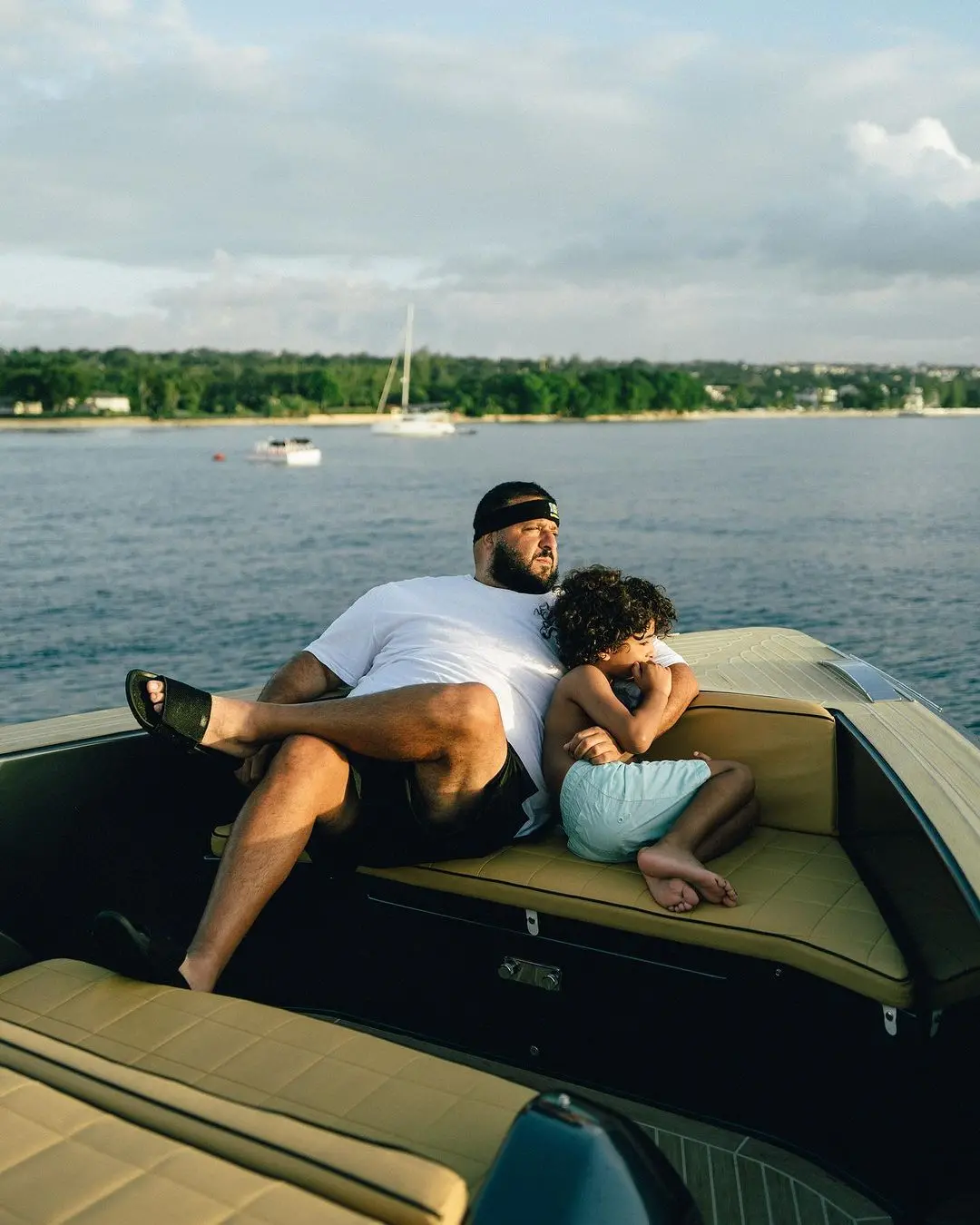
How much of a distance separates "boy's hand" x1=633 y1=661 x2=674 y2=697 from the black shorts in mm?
364

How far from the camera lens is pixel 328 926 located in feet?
9.25

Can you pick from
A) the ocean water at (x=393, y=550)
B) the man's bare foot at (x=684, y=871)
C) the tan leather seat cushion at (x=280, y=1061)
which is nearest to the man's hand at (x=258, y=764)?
the tan leather seat cushion at (x=280, y=1061)

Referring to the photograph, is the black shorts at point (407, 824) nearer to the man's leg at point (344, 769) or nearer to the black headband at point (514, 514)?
the man's leg at point (344, 769)

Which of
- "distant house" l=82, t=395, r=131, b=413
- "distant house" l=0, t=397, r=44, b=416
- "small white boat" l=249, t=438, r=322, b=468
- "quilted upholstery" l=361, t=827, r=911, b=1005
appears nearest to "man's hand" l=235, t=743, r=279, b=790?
"quilted upholstery" l=361, t=827, r=911, b=1005

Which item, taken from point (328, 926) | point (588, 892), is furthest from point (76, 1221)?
point (328, 926)

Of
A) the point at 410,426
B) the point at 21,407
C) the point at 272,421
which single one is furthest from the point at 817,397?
the point at 21,407

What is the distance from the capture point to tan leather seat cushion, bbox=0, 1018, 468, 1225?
1393 mm

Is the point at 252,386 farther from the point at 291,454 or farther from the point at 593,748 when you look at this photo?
the point at 593,748

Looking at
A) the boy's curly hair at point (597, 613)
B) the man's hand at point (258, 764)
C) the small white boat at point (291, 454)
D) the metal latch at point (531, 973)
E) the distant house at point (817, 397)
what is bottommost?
the small white boat at point (291, 454)

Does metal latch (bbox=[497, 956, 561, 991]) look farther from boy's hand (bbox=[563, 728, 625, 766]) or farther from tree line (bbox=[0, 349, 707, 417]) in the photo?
tree line (bbox=[0, 349, 707, 417])

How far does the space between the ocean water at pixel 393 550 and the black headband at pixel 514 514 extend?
3.79 ft

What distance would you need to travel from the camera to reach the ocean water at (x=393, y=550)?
16.4 metres

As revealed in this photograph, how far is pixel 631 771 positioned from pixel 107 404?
98150mm

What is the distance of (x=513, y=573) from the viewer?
3.02 metres
